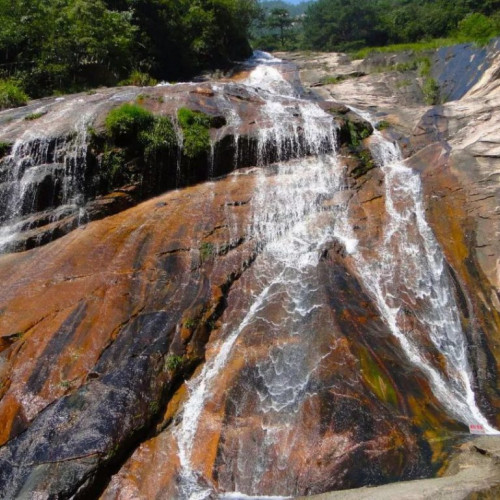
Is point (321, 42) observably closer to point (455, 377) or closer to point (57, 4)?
point (57, 4)

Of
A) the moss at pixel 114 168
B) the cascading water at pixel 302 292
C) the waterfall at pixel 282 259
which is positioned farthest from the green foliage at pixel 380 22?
the moss at pixel 114 168

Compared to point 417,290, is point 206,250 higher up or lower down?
higher up

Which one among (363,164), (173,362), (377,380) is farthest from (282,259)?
(363,164)

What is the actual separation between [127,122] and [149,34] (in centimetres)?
1514

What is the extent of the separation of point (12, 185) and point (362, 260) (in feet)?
33.1

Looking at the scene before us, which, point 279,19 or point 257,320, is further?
point 279,19

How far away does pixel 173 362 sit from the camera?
8.86m

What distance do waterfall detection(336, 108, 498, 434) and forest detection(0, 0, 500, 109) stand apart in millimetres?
12756

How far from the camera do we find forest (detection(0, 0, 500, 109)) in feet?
70.5

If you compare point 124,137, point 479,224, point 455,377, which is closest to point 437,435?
point 455,377

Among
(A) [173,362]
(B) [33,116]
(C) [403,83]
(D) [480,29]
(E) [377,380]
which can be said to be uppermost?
(D) [480,29]

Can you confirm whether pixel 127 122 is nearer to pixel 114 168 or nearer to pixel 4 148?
pixel 114 168

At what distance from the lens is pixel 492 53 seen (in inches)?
744

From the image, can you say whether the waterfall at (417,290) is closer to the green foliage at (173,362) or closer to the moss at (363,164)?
the moss at (363,164)
